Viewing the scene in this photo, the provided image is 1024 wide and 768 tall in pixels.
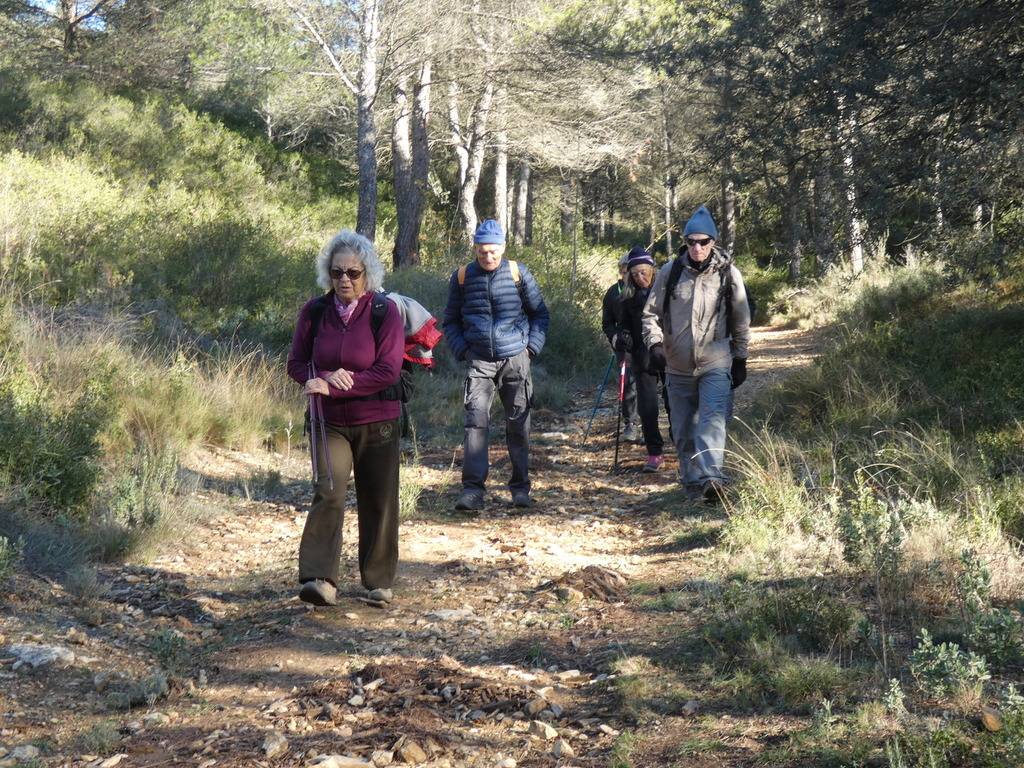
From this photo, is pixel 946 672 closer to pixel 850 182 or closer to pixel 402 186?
pixel 850 182

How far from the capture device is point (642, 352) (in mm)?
10117

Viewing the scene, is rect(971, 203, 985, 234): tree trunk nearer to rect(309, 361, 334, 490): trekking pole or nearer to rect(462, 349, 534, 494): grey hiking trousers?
rect(462, 349, 534, 494): grey hiking trousers

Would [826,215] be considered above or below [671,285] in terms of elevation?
above

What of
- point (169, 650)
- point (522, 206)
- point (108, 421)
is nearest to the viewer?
point (169, 650)

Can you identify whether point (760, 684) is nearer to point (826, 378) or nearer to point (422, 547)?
point (422, 547)

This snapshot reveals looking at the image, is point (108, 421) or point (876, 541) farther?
point (108, 421)

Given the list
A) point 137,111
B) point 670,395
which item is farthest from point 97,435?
point 137,111

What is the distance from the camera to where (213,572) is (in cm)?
690

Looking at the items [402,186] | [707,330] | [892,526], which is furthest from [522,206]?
[892,526]

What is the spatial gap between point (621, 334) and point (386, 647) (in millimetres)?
5644

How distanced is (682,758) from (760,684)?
0.68m

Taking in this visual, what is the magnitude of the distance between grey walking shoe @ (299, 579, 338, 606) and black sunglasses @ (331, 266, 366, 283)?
5.21ft

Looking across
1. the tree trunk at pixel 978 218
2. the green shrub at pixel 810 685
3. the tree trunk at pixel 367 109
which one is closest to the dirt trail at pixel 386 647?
the green shrub at pixel 810 685

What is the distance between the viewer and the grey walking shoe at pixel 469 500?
827 cm
